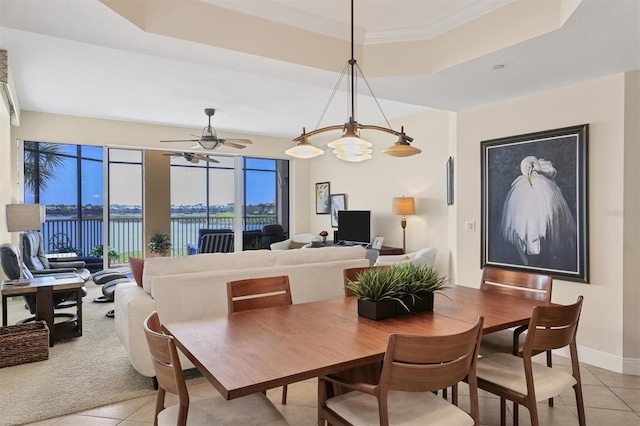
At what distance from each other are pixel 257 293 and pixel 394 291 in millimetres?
893

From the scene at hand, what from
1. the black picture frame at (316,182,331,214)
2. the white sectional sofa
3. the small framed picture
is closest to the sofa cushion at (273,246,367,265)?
the white sectional sofa

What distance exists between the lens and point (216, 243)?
791 cm

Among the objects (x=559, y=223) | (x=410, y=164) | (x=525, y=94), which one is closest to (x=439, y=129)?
(x=410, y=164)

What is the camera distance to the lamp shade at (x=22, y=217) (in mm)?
3922

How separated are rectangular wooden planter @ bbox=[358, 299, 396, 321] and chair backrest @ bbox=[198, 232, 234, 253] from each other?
6050mm

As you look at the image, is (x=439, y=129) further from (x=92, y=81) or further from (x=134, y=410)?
(x=134, y=410)

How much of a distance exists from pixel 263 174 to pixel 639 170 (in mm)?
6862

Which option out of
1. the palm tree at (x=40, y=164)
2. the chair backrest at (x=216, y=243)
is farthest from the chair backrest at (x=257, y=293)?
the palm tree at (x=40, y=164)

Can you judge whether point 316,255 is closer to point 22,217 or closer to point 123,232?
point 22,217

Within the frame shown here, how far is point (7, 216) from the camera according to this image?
3.91m

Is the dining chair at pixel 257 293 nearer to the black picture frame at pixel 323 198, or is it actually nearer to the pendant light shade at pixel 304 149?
the pendant light shade at pixel 304 149

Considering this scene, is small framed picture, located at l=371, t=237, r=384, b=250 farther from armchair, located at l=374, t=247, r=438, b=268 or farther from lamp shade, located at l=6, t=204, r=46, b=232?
lamp shade, located at l=6, t=204, r=46, b=232

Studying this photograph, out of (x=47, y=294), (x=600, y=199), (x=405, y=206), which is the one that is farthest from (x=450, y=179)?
(x=47, y=294)

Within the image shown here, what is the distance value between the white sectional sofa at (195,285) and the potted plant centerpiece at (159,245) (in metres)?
4.59
